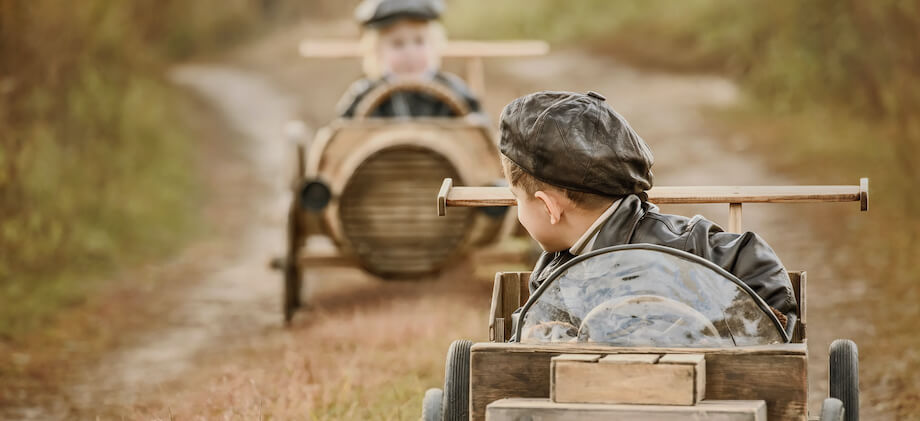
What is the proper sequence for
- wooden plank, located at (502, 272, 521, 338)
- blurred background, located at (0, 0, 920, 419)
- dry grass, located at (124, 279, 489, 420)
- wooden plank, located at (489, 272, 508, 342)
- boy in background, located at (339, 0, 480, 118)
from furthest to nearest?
boy in background, located at (339, 0, 480, 118) < blurred background, located at (0, 0, 920, 419) < dry grass, located at (124, 279, 489, 420) < wooden plank, located at (502, 272, 521, 338) < wooden plank, located at (489, 272, 508, 342)

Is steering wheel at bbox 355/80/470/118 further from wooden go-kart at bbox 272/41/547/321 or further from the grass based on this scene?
the grass

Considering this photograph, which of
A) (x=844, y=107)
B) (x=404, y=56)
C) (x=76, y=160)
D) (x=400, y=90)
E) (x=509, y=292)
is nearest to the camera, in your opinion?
(x=509, y=292)

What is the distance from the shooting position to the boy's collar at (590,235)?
3.10 meters

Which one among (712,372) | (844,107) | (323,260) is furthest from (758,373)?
(844,107)

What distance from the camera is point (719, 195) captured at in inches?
144

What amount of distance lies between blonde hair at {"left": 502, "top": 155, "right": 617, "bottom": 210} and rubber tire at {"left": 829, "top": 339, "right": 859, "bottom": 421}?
704mm

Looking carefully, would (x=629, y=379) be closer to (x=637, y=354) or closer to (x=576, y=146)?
(x=637, y=354)

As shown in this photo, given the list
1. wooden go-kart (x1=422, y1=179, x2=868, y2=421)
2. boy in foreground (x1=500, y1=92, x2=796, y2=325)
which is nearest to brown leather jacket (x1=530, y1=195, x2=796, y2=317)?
boy in foreground (x1=500, y1=92, x2=796, y2=325)

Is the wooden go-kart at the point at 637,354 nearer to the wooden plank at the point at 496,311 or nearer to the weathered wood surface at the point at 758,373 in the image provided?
the weathered wood surface at the point at 758,373

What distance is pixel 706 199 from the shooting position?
3703 mm

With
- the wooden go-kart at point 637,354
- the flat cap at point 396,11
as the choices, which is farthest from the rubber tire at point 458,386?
the flat cap at point 396,11

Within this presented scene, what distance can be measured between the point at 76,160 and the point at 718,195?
830 centimetres

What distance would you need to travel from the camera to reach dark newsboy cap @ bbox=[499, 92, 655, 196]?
3.03 metres

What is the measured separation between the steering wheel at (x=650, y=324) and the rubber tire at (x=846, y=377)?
614 millimetres
